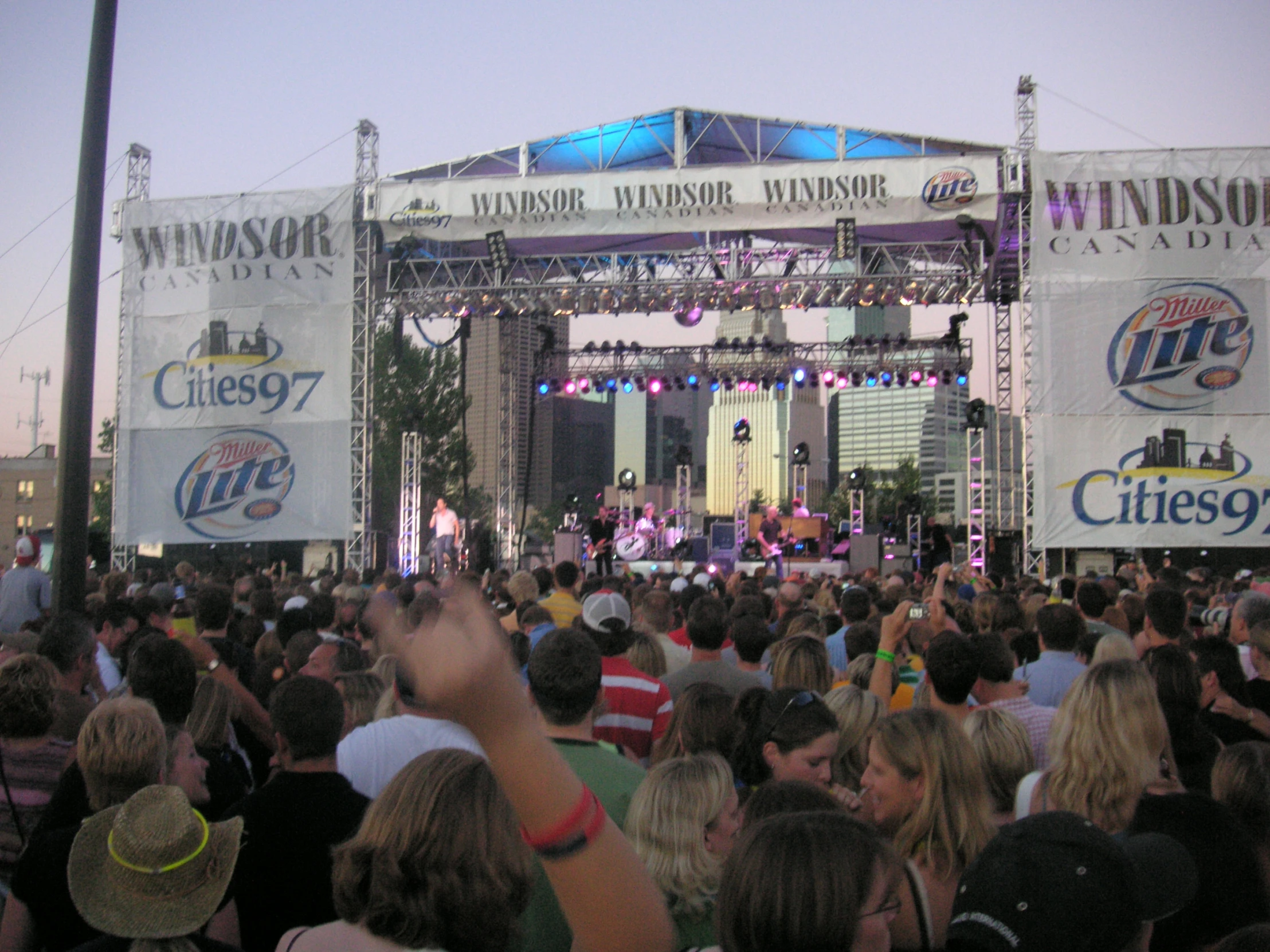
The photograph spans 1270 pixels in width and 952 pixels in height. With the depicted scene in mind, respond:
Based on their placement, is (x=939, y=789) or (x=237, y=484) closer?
(x=939, y=789)

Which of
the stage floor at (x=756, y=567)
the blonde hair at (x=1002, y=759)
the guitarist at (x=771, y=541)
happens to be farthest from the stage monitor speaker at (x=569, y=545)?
the blonde hair at (x=1002, y=759)

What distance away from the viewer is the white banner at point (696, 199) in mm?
15867

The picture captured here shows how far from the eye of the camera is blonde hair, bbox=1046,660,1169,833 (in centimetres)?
271

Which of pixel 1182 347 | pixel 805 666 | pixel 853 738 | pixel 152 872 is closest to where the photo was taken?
pixel 152 872

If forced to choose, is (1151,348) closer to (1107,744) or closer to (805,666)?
(805,666)

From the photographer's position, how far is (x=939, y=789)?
261 centimetres

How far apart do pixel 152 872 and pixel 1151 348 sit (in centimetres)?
1607

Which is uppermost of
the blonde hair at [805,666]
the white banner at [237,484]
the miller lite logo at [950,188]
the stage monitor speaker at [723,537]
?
the miller lite logo at [950,188]

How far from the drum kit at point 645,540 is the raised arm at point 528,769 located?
21461 mm

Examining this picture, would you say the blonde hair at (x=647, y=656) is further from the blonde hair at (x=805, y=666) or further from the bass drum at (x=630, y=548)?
the bass drum at (x=630, y=548)

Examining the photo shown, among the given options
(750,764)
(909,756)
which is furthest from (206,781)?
(909,756)

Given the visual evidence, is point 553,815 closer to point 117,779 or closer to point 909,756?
point 909,756

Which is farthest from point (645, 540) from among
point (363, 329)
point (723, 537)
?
point (363, 329)

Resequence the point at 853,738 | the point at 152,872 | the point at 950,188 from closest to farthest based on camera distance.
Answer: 1. the point at 152,872
2. the point at 853,738
3. the point at 950,188
